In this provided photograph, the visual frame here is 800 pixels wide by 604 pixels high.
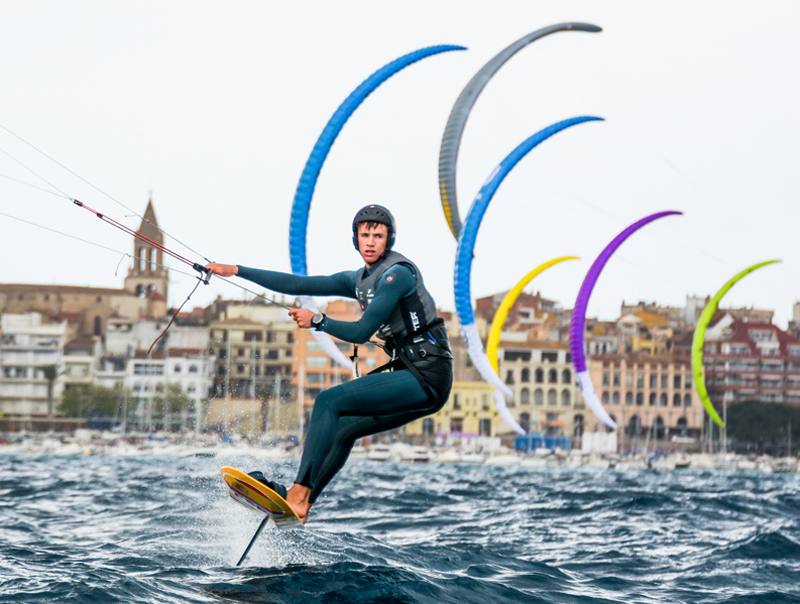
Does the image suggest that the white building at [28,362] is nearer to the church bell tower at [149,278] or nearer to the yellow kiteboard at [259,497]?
the church bell tower at [149,278]

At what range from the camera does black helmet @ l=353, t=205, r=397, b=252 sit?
581cm

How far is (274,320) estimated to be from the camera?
9812 cm

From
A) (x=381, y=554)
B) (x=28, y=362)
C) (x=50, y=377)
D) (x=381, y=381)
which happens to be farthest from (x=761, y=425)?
(x=381, y=381)

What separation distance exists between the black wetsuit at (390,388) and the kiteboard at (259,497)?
8.3 inches

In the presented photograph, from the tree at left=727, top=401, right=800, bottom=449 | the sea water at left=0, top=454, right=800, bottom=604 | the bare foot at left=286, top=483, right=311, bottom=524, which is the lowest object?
the tree at left=727, top=401, right=800, bottom=449

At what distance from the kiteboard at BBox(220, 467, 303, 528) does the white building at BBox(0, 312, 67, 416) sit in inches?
3834

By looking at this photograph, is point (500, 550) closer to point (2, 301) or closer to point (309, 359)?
point (309, 359)

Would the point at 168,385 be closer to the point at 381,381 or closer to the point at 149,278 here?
the point at 149,278

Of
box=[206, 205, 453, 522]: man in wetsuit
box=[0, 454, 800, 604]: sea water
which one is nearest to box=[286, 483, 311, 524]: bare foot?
box=[206, 205, 453, 522]: man in wetsuit

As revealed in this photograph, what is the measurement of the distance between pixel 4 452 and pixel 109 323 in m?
31.1

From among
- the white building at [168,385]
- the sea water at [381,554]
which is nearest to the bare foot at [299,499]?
the sea water at [381,554]

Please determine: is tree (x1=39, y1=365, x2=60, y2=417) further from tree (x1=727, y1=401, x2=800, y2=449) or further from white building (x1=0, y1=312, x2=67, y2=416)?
tree (x1=727, y1=401, x2=800, y2=449)

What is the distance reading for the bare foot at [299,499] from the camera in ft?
19.2

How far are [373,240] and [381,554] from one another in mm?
3223
